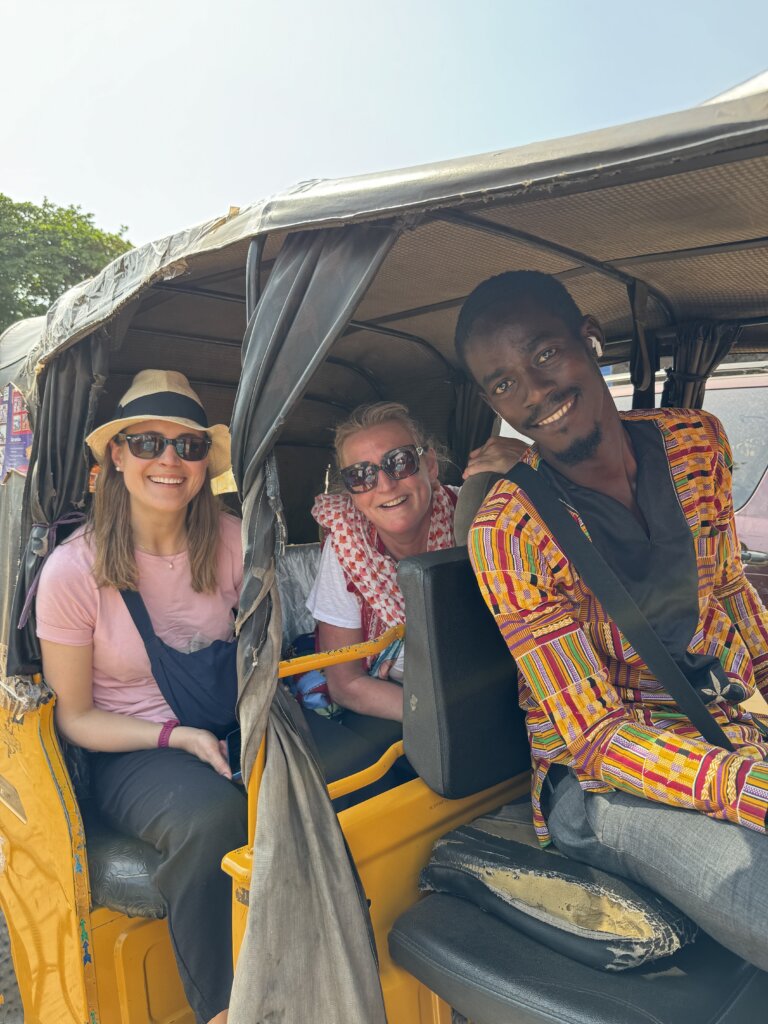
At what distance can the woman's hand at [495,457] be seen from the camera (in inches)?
86.3

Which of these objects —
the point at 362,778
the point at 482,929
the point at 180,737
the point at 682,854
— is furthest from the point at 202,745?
the point at 682,854

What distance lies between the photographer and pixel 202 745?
7.14 ft

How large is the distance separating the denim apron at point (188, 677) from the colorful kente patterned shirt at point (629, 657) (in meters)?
0.97

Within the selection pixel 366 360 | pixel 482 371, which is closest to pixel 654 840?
pixel 482 371

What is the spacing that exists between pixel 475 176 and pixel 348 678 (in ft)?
5.54

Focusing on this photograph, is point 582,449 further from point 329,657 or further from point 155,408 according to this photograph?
point 155,408

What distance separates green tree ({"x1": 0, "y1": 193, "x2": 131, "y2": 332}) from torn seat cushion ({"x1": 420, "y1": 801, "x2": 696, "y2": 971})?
14159 mm

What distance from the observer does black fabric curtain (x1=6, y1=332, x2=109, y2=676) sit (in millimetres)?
2197

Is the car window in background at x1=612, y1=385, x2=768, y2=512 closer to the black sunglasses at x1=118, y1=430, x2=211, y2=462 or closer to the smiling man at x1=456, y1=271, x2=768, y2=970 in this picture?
the smiling man at x1=456, y1=271, x2=768, y2=970

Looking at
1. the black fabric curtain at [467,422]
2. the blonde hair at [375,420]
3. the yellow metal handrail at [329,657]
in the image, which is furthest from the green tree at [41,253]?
the yellow metal handrail at [329,657]

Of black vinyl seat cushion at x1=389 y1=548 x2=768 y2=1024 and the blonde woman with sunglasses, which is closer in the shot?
black vinyl seat cushion at x1=389 y1=548 x2=768 y2=1024

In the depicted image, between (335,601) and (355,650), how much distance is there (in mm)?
535

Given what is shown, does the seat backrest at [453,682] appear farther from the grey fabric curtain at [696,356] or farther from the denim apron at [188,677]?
the grey fabric curtain at [696,356]

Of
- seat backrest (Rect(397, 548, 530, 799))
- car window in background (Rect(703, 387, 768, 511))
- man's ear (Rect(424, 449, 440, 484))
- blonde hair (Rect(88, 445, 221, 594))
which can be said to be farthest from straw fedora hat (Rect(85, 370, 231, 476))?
car window in background (Rect(703, 387, 768, 511))
